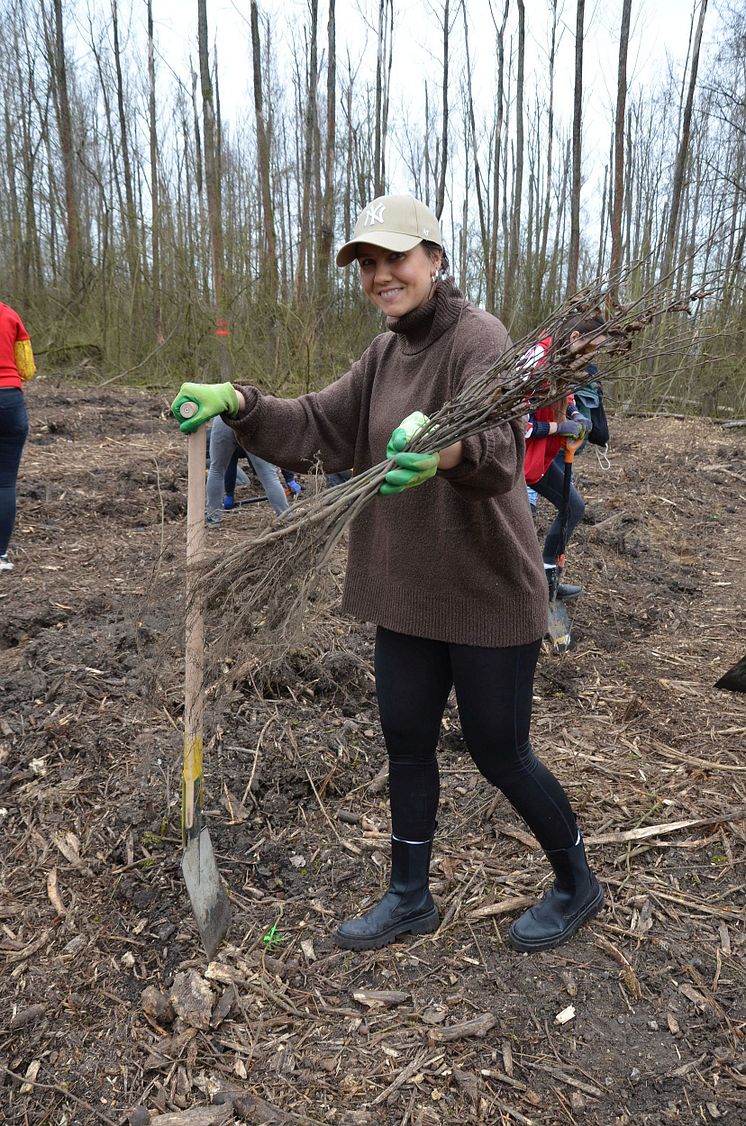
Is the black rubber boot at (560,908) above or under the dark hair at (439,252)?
under

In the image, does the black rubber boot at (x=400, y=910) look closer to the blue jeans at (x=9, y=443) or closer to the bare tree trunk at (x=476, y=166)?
the blue jeans at (x=9, y=443)

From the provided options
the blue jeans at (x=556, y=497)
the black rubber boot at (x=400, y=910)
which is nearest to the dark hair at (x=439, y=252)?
the black rubber boot at (x=400, y=910)

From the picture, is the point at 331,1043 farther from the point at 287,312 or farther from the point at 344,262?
the point at 287,312

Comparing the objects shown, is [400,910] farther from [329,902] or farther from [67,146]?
[67,146]

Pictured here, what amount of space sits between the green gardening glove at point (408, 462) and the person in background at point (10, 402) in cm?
370

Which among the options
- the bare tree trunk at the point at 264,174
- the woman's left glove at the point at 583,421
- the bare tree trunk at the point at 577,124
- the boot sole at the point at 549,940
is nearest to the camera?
the boot sole at the point at 549,940

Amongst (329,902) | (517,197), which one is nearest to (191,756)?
(329,902)

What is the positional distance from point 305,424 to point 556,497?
9.09 ft

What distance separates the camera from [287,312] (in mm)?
9992

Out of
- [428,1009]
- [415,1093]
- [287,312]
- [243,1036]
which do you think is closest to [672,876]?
[428,1009]

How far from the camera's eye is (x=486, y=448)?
1736mm

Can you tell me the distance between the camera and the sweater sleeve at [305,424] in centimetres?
215

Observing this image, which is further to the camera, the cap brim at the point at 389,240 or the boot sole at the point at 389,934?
the boot sole at the point at 389,934

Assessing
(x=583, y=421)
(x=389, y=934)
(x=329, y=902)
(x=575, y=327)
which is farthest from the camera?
(x=583, y=421)
